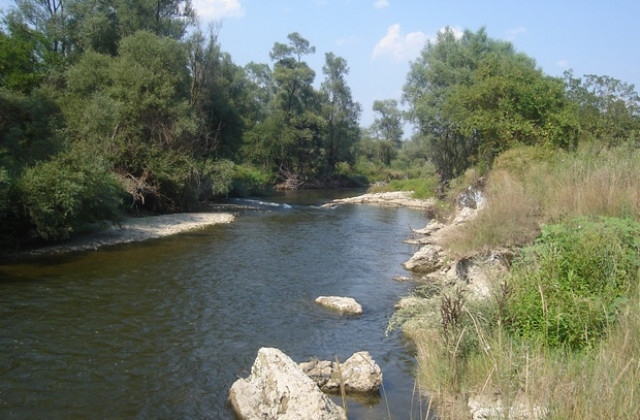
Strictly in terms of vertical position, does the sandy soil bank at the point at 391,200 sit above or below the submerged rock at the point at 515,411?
below

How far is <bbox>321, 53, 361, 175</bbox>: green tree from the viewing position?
226ft

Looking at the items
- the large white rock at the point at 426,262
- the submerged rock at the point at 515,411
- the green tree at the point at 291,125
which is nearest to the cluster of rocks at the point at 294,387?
the submerged rock at the point at 515,411

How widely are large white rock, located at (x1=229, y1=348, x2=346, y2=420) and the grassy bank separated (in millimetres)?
1647

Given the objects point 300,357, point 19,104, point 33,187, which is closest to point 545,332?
point 300,357

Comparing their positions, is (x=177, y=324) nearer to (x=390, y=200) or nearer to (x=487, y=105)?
(x=487, y=105)

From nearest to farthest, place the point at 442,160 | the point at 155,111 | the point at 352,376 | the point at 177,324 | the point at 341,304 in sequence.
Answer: the point at 352,376, the point at 177,324, the point at 341,304, the point at 155,111, the point at 442,160

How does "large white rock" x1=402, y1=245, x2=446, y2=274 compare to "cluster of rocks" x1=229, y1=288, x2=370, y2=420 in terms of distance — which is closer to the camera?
"cluster of rocks" x1=229, y1=288, x2=370, y2=420

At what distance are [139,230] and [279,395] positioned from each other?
19.1 meters

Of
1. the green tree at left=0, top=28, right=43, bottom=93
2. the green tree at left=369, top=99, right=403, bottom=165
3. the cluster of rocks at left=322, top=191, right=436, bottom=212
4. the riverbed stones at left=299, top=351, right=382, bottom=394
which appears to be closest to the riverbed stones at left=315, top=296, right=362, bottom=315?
the riverbed stones at left=299, top=351, right=382, bottom=394

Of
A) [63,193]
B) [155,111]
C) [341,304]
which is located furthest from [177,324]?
[155,111]

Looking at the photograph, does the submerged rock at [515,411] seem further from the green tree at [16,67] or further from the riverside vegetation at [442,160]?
the green tree at [16,67]

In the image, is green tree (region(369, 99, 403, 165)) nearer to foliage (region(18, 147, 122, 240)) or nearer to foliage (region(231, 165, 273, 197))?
foliage (region(231, 165, 273, 197))

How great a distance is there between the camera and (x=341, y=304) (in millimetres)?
13797

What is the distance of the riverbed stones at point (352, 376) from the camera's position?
28.5 ft
